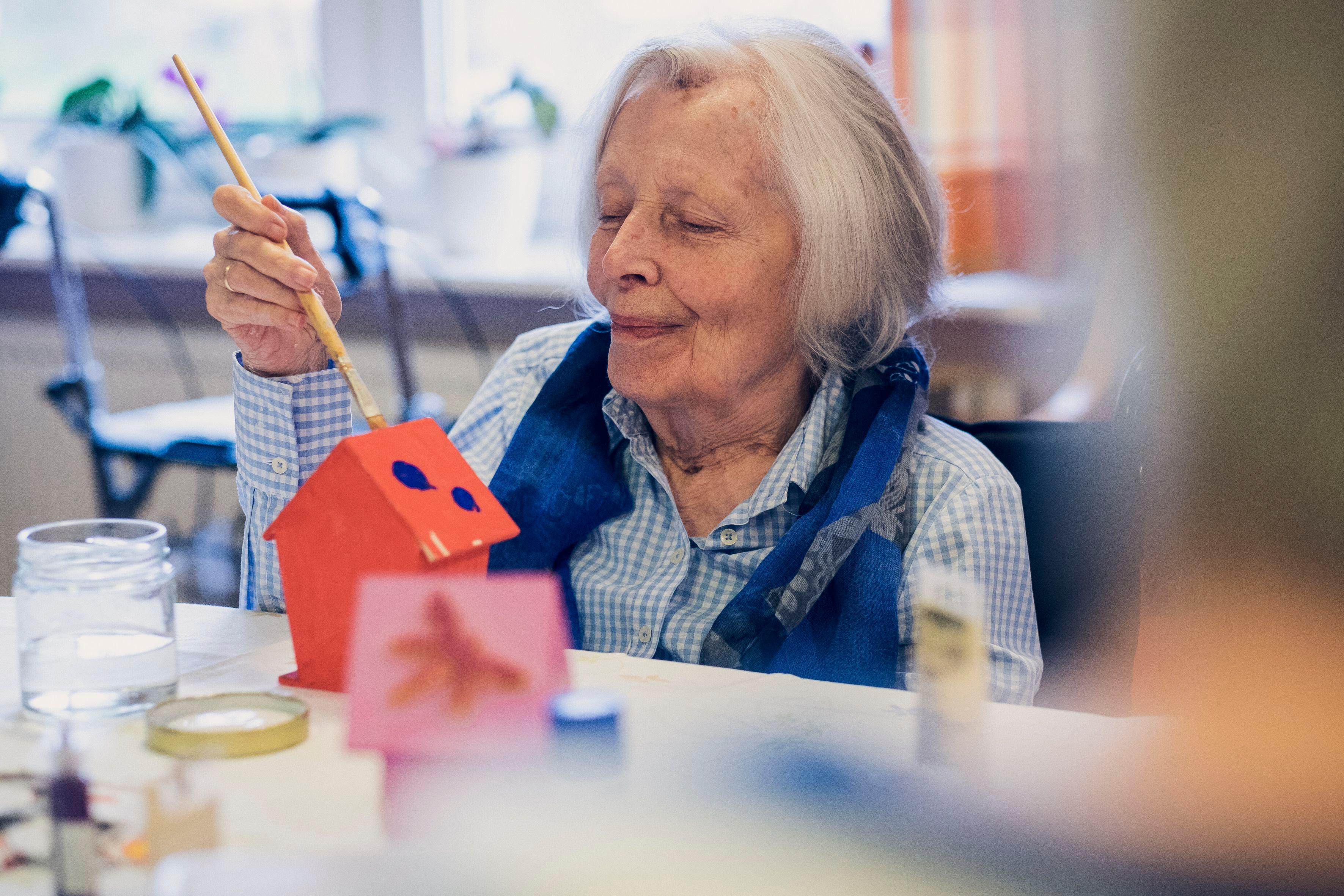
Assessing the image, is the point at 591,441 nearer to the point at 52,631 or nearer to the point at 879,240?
the point at 879,240

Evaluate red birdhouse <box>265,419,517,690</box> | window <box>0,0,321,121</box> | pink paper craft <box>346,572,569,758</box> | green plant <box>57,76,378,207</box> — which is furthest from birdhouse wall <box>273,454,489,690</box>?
window <box>0,0,321,121</box>

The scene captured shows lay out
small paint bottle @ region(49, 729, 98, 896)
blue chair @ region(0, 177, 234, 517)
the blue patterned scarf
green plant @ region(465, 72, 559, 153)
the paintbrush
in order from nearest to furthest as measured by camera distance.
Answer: small paint bottle @ region(49, 729, 98, 896) < the paintbrush < the blue patterned scarf < blue chair @ region(0, 177, 234, 517) < green plant @ region(465, 72, 559, 153)

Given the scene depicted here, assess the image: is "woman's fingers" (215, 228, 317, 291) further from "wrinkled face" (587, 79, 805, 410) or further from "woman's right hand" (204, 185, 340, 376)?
"wrinkled face" (587, 79, 805, 410)

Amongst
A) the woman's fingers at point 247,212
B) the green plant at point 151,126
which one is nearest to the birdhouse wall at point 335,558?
the woman's fingers at point 247,212

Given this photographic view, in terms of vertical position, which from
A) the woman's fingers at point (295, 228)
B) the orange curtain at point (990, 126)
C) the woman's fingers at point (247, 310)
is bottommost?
the woman's fingers at point (247, 310)

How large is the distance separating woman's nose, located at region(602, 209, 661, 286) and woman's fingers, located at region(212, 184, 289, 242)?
0.33m

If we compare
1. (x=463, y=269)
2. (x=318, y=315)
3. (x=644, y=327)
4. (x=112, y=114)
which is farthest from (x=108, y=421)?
(x=318, y=315)

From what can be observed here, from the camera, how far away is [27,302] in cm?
296

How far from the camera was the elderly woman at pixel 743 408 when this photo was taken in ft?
3.54

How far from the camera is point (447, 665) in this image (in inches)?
22.7

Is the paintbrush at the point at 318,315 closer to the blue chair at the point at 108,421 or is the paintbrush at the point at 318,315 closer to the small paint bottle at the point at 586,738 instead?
the small paint bottle at the point at 586,738

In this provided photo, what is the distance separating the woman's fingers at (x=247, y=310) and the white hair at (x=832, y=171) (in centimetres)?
43

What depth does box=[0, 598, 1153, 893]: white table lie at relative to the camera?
1.99 feet

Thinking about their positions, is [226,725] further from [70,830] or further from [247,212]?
[247,212]
